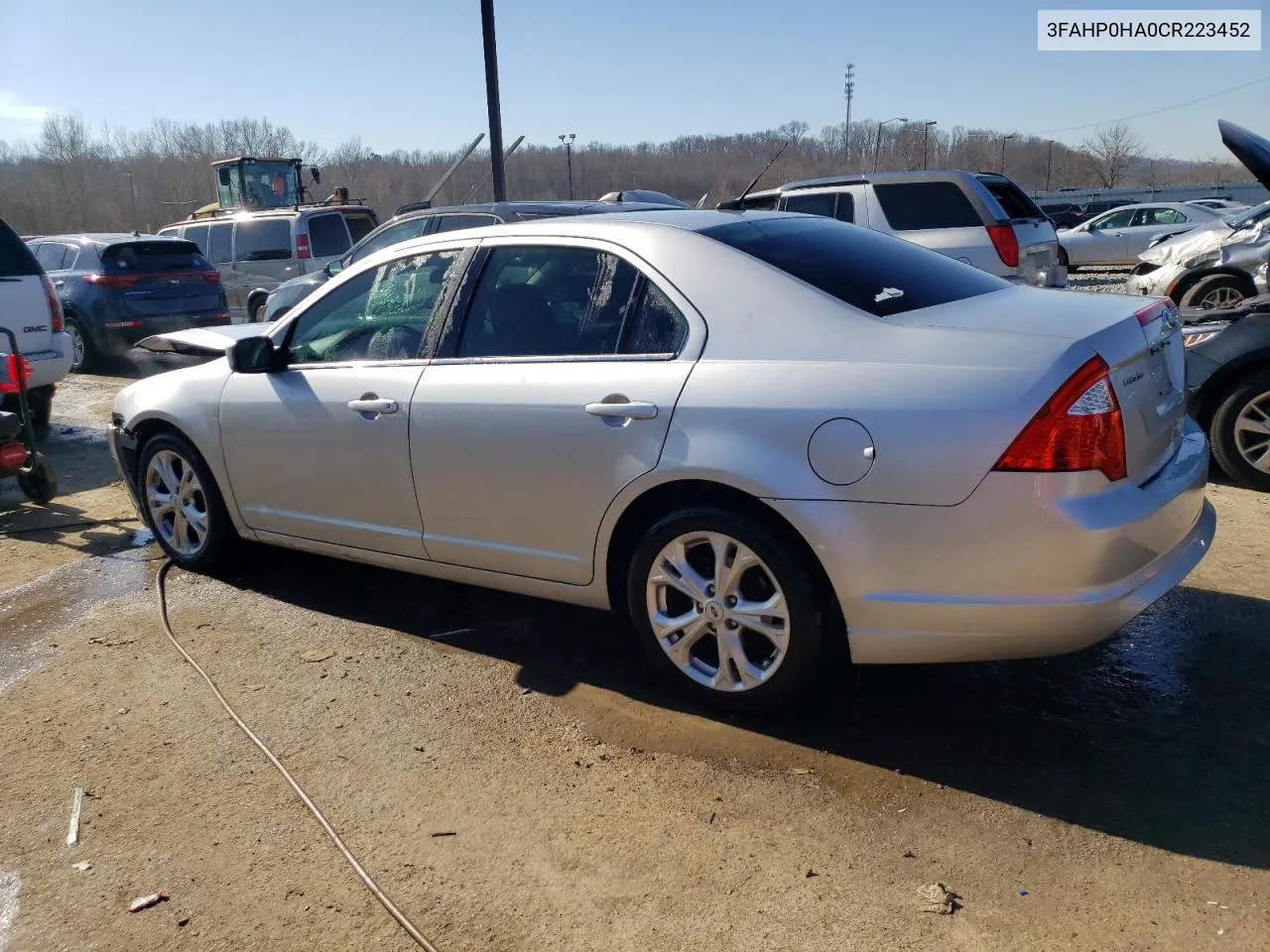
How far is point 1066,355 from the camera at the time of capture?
2785 millimetres

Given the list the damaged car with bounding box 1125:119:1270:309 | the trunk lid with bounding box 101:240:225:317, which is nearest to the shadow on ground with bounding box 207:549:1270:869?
the damaged car with bounding box 1125:119:1270:309

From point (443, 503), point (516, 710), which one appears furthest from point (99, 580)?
point (516, 710)

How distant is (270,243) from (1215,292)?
1322 cm

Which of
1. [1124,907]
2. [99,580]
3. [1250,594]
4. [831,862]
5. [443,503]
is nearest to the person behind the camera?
[1124,907]

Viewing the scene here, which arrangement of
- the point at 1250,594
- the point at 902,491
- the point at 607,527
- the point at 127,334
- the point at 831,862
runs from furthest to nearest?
the point at 127,334, the point at 1250,594, the point at 607,527, the point at 902,491, the point at 831,862

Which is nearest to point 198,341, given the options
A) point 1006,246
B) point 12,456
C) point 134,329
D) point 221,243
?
point 12,456

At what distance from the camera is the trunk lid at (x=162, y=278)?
12.4 metres

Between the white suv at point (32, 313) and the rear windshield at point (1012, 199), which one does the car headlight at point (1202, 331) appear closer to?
the rear windshield at point (1012, 199)

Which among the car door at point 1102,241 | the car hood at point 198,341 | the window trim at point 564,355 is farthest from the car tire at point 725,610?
the car door at point 1102,241

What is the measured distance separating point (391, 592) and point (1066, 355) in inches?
126

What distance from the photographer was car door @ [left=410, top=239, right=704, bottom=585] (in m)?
3.33

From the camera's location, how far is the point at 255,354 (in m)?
4.40

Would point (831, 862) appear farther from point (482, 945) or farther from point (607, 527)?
point (607, 527)

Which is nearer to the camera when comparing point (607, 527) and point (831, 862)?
point (831, 862)
